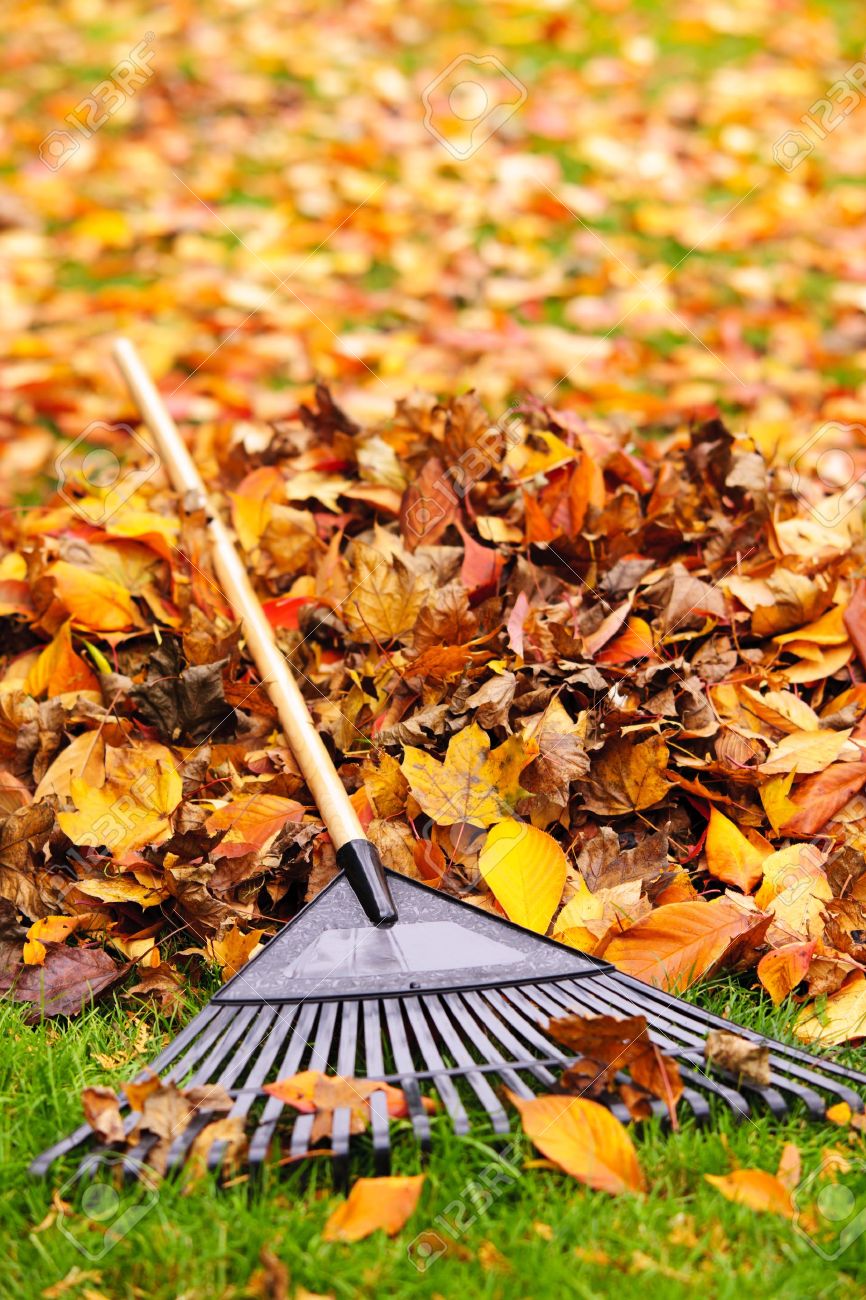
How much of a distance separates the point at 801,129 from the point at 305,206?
225 centimetres

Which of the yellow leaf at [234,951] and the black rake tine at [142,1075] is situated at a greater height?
the yellow leaf at [234,951]

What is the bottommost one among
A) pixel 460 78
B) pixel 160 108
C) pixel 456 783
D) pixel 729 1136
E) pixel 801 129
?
pixel 729 1136

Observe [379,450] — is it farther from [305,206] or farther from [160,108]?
[160,108]

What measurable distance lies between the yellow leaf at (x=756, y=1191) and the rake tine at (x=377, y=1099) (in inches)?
16.1

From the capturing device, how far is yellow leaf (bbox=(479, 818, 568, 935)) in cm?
188

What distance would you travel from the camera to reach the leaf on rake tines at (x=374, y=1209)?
1.44 meters

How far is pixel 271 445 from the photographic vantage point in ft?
9.23

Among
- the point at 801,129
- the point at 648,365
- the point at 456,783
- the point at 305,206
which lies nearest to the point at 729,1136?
the point at 456,783

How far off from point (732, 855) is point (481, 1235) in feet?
2.57

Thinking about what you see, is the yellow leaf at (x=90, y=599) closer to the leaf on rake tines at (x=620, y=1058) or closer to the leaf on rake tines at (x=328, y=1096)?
the leaf on rake tines at (x=328, y=1096)

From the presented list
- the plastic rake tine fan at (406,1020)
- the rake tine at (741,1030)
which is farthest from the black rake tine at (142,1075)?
the rake tine at (741,1030)

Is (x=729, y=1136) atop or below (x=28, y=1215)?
below

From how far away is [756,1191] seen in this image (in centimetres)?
148

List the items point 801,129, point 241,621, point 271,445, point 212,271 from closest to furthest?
1. point 241,621
2. point 271,445
3. point 212,271
4. point 801,129
